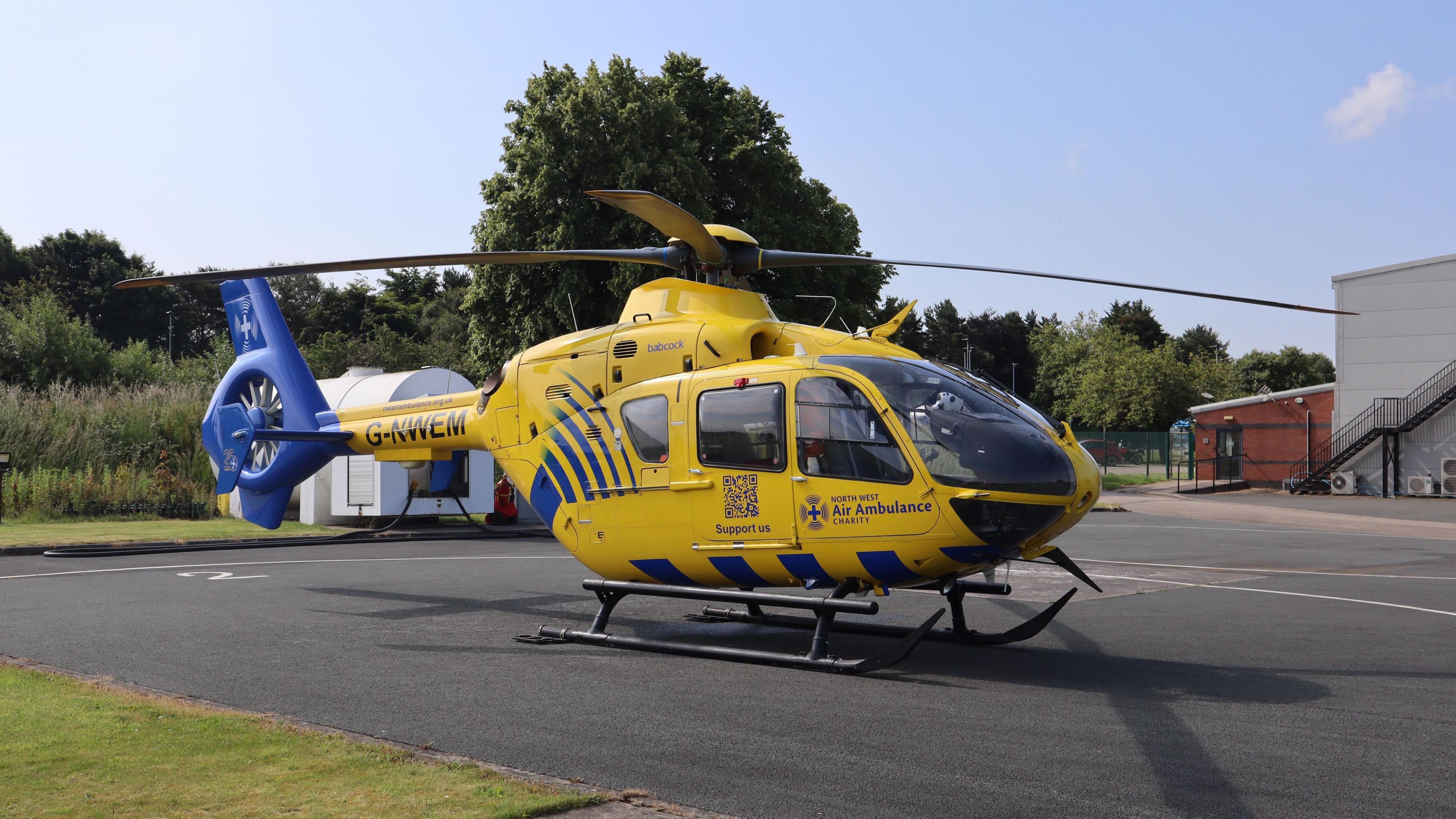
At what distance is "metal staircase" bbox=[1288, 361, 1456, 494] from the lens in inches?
1465

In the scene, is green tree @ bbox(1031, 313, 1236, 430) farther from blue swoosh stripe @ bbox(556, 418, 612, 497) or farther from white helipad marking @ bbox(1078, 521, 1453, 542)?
blue swoosh stripe @ bbox(556, 418, 612, 497)

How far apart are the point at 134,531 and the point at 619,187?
48.0 feet

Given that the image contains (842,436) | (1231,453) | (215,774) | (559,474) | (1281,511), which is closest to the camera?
(215,774)

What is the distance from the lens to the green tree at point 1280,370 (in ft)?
276

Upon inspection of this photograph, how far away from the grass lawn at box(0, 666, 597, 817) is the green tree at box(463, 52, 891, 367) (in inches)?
867

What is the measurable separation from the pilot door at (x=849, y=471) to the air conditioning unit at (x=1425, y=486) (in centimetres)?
3674

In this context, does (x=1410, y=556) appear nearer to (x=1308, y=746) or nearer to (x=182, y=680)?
(x=1308, y=746)

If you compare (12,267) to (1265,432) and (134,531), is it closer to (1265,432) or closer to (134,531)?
(134,531)

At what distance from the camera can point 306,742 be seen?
5.66m

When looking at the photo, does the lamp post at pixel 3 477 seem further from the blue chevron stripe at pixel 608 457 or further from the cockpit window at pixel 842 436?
the cockpit window at pixel 842 436

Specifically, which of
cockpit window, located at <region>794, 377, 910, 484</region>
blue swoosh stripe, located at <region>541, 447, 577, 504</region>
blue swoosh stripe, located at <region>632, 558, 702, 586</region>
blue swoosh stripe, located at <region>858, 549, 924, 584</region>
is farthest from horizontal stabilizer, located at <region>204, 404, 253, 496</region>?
blue swoosh stripe, located at <region>858, 549, 924, 584</region>

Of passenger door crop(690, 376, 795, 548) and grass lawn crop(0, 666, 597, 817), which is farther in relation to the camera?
passenger door crop(690, 376, 795, 548)

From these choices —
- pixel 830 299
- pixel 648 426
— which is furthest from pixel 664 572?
pixel 830 299

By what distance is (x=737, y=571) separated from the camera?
29.2ft
